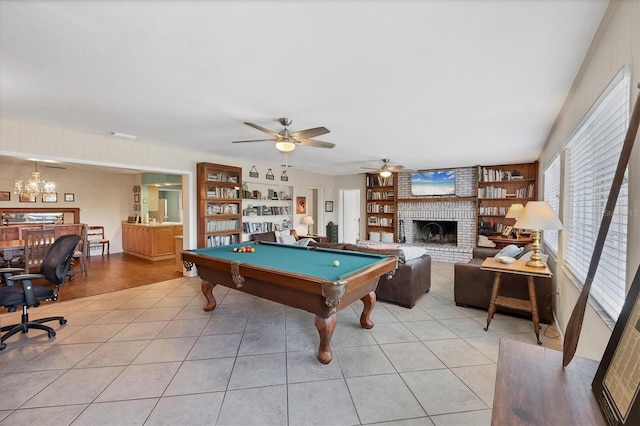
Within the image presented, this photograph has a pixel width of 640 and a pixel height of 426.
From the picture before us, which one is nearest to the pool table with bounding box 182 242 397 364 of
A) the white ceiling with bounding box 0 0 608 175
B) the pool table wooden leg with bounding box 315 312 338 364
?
the pool table wooden leg with bounding box 315 312 338 364

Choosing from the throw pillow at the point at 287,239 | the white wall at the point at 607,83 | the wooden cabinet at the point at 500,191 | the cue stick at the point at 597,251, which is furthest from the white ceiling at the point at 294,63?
the wooden cabinet at the point at 500,191

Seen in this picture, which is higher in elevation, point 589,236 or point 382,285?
point 589,236

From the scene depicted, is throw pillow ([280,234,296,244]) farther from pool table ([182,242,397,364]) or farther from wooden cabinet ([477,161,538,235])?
wooden cabinet ([477,161,538,235])

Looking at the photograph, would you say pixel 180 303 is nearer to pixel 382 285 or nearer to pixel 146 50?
pixel 382 285

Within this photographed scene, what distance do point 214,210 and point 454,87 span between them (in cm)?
474

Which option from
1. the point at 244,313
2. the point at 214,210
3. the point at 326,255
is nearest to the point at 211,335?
the point at 244,313

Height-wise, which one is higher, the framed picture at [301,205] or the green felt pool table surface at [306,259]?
the framed picture at [301,205]

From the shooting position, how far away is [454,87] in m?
2.51

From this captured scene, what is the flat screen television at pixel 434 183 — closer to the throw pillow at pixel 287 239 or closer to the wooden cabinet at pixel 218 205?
the throw pillow at pixel 287 239

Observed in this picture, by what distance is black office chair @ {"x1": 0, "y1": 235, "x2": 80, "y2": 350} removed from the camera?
271 cm

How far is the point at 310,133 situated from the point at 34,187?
6.78 m

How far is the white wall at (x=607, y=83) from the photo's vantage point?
127 centimetres

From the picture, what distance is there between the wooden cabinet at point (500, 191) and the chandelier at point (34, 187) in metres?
9.99

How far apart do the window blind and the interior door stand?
5096 mm
